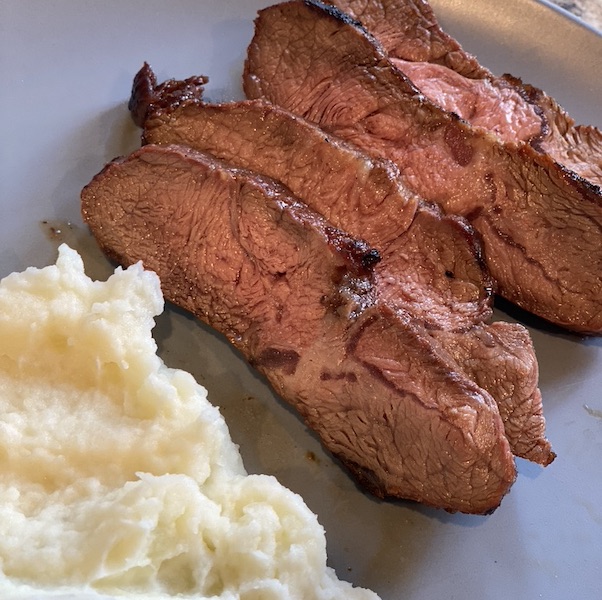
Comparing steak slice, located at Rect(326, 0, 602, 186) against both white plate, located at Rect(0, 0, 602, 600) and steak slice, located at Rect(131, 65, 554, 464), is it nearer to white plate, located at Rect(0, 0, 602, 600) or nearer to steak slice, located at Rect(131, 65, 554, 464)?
white plate, located at Rect(0, 0, 602, 600)

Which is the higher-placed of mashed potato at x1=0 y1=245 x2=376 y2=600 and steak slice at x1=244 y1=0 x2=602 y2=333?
steak slice at x1=244 y1=0 x2=602 y2=333

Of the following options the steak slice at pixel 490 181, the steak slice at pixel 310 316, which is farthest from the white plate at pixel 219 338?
the steak slice at pixel 490 181

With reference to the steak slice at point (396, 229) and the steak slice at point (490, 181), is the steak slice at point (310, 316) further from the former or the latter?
the steak slice at point (490, 181)

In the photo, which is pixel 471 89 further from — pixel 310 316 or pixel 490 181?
pixel 310 316

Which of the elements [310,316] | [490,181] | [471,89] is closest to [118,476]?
[310,316]

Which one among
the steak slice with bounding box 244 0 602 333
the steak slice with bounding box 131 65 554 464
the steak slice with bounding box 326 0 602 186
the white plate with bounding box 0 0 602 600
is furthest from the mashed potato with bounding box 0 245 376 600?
the steak slice with bounding box 326 0 602 186

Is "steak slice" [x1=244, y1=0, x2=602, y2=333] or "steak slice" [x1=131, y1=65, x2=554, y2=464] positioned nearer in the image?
"steak slice" [x1=131, y1=65, x2=554, y2=464]
